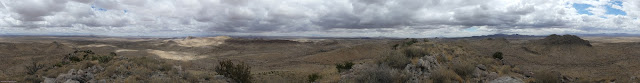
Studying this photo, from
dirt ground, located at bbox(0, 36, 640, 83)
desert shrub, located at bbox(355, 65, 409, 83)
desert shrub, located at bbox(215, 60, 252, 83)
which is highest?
desert shrub, located at bbox(355, 65, 409, 83)

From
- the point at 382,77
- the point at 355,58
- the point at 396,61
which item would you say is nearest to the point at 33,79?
the point at 382,77

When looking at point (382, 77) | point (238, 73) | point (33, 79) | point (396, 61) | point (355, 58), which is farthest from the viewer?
point (355, 58)

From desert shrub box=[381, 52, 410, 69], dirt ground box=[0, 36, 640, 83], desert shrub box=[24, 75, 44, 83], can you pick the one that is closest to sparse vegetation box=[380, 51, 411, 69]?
desert shrub box=[381, 52, 410, 69]

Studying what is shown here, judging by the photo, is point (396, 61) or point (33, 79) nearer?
point (33, 79)

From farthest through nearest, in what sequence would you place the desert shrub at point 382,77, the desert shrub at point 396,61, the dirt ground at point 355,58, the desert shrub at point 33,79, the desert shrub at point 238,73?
the dirt ground at point 355,58 → the desert shrub at point 396,61 → the desert shrub at point 238,73 → the desert shrub at point 33,79 → the desert shrub at point 382,77

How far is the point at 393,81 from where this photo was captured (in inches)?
348

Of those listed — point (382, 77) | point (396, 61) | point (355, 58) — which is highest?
point (396, 61)

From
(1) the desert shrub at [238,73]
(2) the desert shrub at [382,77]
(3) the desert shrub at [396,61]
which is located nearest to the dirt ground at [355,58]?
(1) the desert shrub at [238,73]

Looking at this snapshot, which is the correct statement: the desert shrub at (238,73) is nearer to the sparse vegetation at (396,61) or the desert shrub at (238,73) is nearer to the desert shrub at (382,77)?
the desert shrub at (382,77)

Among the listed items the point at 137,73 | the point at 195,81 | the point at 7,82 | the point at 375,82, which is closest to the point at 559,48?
the point at 375,82

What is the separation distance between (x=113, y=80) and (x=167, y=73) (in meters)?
2.54

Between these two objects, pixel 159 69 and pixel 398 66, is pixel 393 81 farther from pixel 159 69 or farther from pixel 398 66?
pixel 159 69

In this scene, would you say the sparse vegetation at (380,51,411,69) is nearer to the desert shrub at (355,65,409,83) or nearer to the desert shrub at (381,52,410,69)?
the desert shrub at (381,52,410,69)

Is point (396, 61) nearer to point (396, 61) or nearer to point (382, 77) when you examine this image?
point (396, 61)
